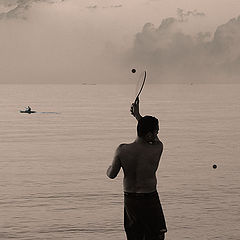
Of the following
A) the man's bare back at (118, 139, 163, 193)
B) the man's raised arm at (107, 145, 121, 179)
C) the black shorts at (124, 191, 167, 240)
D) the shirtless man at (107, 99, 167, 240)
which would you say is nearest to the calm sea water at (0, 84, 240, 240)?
the black shorts at (124, 191, 167, 240)

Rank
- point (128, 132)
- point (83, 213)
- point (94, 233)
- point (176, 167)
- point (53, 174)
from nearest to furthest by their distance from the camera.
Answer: point (94, 233) → point (83, 213) → point (53, 174) → point (176, 167) → point (128, 132)

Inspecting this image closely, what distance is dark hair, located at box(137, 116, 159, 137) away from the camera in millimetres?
9125

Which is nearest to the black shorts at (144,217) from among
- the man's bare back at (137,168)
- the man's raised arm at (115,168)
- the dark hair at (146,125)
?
the man's bare back at (137,168)

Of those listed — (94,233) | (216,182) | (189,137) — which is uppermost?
(189,137)

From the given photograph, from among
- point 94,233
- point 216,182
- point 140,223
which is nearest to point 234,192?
point 216,182

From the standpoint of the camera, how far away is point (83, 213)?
24188 millimetres

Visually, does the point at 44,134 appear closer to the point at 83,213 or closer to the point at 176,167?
the point at 176,167

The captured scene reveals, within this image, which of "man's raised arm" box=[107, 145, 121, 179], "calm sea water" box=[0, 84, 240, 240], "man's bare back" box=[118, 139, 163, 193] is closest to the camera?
"man's raised arm" box=[107, 145, 121, 179]

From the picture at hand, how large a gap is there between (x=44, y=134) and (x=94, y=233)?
54.5 meters

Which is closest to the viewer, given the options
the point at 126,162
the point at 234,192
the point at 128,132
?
the point at 126,162

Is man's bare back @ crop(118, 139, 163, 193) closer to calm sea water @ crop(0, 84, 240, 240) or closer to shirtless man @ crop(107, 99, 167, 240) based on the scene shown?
shirtless man @ crop(107, 99, 167, 240)

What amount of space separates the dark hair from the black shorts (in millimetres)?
862

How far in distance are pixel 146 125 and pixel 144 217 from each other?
1301mm

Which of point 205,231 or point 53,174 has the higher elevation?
point 53,174
